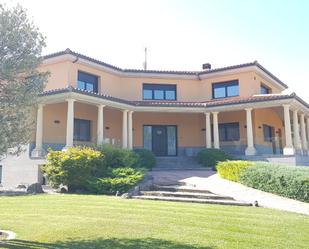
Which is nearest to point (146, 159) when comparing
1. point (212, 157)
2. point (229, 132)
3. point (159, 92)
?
point (212, 157)

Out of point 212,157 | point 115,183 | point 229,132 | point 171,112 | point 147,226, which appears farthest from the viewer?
point 229,132

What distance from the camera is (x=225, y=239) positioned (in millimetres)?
7609

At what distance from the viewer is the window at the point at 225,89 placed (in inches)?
1052

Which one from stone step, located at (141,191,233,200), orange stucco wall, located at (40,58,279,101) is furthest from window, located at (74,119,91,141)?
stone step, located at (141,191,233,200)

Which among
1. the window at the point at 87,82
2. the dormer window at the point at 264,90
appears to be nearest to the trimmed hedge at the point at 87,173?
the window at the point at 87,82

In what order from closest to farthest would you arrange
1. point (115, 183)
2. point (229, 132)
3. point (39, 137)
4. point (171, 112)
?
point (115, 183) → point (39, 137) → point (171, 112) → point (229, 132)

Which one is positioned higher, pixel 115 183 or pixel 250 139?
pixel 250 139

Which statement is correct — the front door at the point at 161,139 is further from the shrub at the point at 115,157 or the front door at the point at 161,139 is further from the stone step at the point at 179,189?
the stone step at the point at 179,189

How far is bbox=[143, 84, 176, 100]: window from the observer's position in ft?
90.2

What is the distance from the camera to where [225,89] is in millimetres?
27234

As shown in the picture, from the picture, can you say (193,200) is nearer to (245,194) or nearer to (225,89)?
(245,194)

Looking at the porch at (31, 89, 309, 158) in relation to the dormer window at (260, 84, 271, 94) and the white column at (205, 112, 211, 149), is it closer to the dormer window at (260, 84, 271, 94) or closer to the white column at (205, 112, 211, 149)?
the white column at (205, 112, 211, 149)

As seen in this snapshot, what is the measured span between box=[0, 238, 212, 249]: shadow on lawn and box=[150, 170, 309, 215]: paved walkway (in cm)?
592

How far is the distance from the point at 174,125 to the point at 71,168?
502 inches
